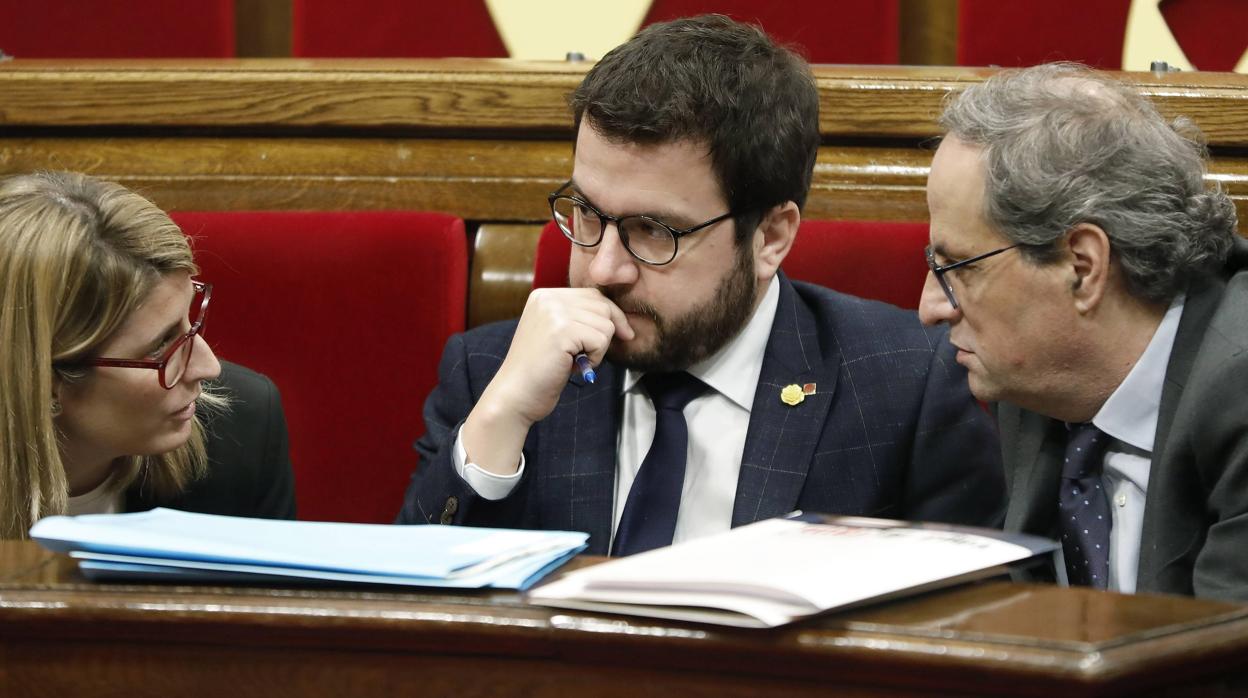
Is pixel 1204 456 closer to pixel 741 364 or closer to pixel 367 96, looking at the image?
pixel 741 364

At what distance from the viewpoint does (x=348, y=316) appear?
123cm

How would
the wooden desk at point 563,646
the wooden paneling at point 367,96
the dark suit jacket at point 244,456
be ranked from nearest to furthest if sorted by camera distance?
the wooden desk at point 563,646
the dark suit jacket at point 244,456
the wooden paneling at point 367,96

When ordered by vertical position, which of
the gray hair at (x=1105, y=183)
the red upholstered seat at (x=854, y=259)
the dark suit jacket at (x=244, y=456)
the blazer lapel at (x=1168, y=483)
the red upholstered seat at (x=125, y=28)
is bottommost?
the dark suit jacket at (x=244, y=456)

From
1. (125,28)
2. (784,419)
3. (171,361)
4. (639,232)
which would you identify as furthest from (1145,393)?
(125,28)

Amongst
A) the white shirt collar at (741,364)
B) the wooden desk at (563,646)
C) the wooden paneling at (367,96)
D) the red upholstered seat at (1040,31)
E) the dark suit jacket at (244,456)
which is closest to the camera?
the wooden desk at (563,646)

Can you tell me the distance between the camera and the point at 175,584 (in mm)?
616

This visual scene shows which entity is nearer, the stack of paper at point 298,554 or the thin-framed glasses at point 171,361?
the stack of paper at point 298,554

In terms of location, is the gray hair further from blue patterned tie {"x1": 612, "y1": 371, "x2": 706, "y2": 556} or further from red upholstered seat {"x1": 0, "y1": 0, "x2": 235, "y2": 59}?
red upholstered seat {"x1": 0, "y1": 0, "x2": 235, "y2": 59}

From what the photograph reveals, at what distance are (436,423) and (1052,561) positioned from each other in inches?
18.8

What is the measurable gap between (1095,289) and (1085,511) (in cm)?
16

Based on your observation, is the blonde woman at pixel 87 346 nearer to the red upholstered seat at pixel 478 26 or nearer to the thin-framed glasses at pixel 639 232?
the thin-framed glasses at pixel 639 232

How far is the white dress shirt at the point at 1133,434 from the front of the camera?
952 mm

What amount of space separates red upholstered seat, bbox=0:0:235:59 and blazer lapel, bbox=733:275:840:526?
999mm

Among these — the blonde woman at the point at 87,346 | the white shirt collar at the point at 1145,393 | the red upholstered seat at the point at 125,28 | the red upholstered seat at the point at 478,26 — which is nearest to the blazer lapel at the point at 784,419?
the white shirt collar at the point at 1145,393
